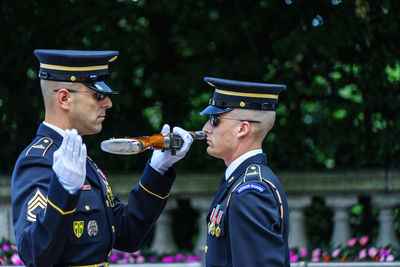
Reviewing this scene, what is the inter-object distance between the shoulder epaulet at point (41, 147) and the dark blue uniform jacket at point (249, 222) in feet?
3.06

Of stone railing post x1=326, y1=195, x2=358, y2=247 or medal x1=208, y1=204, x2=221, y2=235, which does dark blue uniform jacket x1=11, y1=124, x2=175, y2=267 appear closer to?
medal x1=208, y1=204, x2=221, y2=235

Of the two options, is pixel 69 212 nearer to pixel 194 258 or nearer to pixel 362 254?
pixel 194 258

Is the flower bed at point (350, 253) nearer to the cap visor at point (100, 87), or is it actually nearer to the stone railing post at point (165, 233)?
the stone railing post at point (165, 233)

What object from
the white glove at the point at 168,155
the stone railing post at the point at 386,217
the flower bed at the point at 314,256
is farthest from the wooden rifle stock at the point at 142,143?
the stone railing post at the point at 386,217

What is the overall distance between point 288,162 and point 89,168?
3439 mm

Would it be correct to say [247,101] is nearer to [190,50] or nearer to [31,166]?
[31,166]

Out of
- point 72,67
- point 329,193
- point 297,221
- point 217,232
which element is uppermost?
point 72,67

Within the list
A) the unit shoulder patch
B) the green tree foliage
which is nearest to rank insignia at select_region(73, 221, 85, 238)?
the unit shoulder patch

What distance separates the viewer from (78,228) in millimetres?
3295

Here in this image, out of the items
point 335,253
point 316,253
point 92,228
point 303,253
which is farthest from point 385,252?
point 92,228

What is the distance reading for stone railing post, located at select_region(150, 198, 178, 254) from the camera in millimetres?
6402

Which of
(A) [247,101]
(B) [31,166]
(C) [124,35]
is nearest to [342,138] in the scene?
(C) [124,35]

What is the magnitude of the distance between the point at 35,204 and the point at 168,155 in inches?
38.2

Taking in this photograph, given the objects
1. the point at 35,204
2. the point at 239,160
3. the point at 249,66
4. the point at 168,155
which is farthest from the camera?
the point at 249,66
